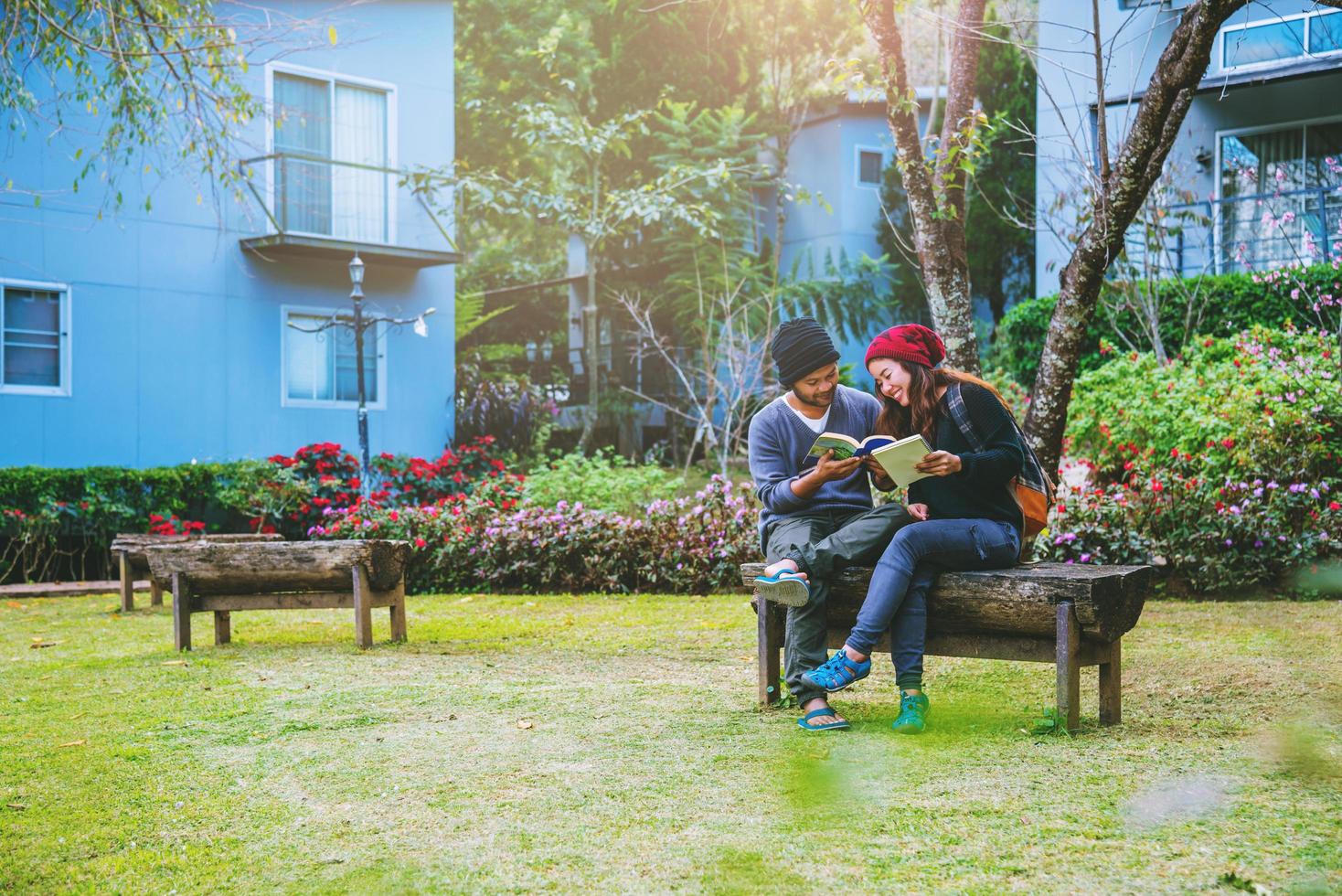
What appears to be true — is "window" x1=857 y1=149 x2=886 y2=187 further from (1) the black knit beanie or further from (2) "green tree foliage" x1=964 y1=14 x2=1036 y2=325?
(1) the black knit beanie

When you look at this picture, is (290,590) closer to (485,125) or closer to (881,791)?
(881,791)

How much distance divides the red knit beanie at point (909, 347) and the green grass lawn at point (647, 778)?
1.51 metres

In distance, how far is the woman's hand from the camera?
5012mm

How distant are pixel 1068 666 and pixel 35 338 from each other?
13.4 metres

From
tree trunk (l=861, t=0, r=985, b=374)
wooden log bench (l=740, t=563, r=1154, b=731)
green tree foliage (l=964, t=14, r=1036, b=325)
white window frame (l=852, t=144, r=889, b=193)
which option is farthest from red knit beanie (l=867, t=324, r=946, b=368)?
white window frame (l=852, t=144, r=889, b=193)

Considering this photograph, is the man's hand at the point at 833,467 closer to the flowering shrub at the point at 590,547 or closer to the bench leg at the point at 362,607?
the bench leg at the point at 362,607

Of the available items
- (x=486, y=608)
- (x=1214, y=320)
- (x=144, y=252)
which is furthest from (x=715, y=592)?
(x=144, y=252)

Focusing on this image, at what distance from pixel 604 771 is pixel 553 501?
29.8ft

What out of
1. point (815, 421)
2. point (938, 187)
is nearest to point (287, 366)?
point (938, 187)

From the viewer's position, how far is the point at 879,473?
5395 millimetres

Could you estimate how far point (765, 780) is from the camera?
4324 mm

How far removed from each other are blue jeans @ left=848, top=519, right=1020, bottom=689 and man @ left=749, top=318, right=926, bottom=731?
19cm

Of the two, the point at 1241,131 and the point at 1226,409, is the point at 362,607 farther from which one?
the point at 1241,131

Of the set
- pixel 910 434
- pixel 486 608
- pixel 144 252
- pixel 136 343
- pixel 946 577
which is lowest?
pixel 486 608
